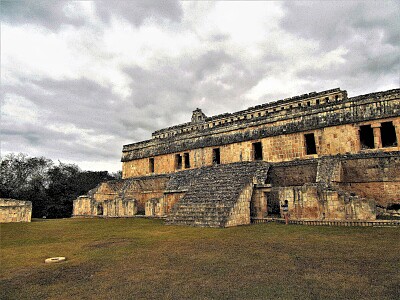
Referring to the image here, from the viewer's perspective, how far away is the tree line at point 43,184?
2484 cm

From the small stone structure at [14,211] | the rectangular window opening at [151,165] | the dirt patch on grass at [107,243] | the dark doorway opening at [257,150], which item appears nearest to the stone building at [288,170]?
the dark doorway opening at [257,150]

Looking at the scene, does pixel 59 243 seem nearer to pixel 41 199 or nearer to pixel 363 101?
pixel 363 101

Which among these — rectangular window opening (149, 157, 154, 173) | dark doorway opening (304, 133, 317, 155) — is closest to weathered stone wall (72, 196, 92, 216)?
rectangular window opening (149, 157, 154, 173)

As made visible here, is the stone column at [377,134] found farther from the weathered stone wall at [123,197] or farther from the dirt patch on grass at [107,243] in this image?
the weathered stone wall at [123,197]

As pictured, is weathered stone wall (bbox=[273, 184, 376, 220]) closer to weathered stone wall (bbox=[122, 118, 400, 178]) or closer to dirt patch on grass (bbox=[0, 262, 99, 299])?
weathered stone wall (bbox=[122, 118, 400, 178])

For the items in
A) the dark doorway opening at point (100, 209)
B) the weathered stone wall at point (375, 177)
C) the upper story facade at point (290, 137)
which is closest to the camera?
the weathered stone wall at point (375, 177)

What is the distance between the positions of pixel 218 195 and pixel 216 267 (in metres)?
6.66

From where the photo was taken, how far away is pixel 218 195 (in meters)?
11.2

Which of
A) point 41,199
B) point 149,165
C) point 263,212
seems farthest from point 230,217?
point 41,199

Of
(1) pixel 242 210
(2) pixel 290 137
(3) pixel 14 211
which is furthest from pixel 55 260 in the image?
(2) pixel 290 137

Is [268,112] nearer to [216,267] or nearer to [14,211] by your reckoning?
[14,211]

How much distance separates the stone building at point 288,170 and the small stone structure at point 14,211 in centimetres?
447

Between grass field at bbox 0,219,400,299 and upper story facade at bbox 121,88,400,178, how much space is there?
6415mm

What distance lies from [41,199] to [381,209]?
26.4 metres
